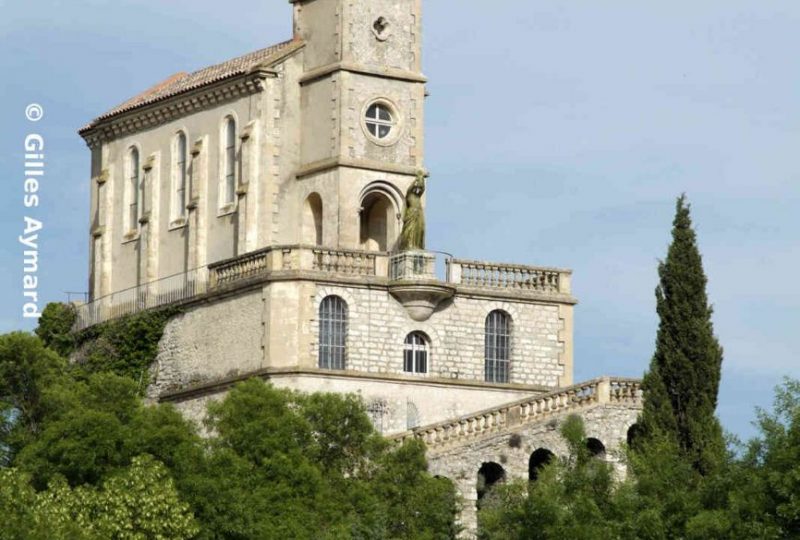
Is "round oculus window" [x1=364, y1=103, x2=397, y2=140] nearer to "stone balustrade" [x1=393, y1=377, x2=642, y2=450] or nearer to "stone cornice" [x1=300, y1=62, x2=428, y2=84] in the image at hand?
"stone cornice" [x1=300, y1=62, x2=428, y2=84]

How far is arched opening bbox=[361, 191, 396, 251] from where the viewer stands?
107312mm

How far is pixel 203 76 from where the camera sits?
11294 centimetres

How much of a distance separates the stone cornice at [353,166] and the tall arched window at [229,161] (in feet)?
7.91

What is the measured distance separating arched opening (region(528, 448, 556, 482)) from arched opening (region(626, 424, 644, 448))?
239cm

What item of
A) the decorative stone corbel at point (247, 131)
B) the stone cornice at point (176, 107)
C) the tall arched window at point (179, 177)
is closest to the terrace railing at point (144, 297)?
the tall arched window at point (179, 177)

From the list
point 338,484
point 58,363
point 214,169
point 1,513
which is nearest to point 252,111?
point 214,169

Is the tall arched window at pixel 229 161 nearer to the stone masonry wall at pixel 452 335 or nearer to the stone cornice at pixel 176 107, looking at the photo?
the stone cornice at pixel 176 107

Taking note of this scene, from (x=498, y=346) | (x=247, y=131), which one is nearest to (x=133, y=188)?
(x=247, y=131)

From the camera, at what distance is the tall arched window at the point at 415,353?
340 feet

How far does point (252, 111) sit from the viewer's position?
355ft

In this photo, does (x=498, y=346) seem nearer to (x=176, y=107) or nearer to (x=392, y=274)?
(x=392, y=274)

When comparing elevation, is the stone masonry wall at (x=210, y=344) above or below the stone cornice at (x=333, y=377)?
above

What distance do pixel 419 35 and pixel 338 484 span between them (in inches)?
768

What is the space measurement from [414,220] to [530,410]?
24.1 ft
